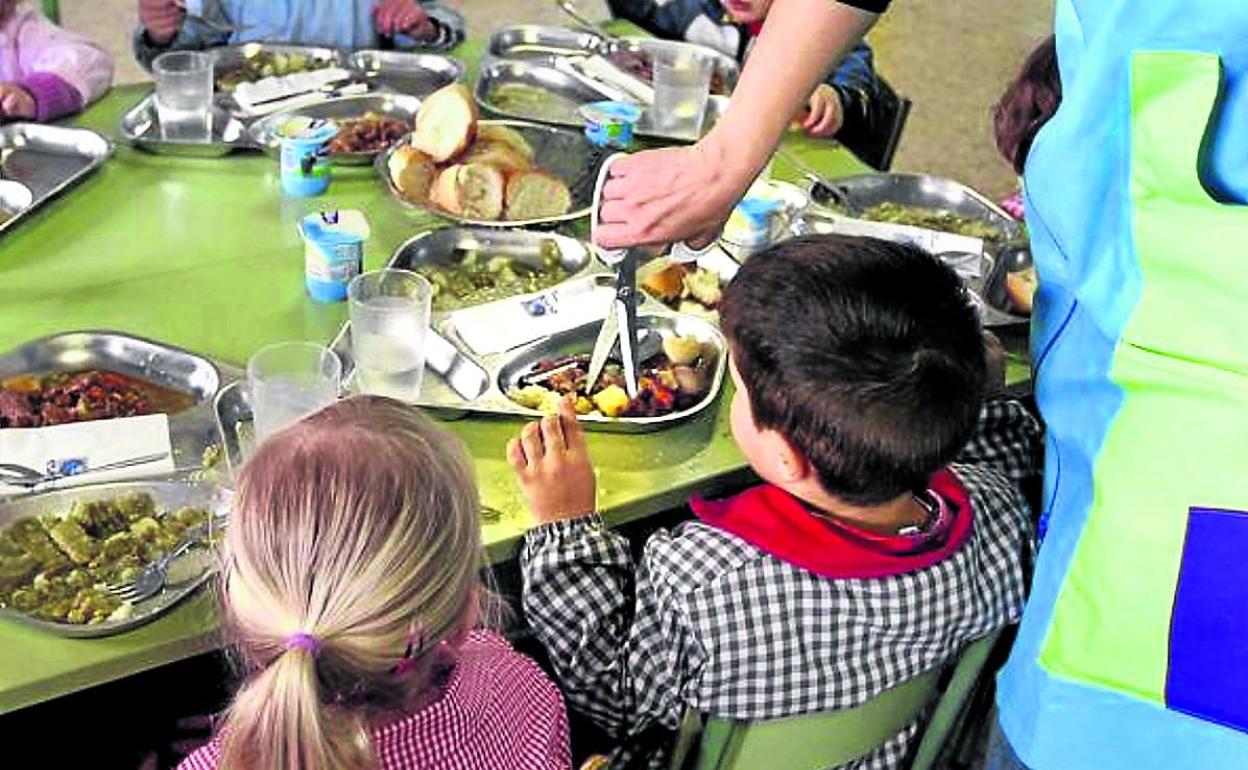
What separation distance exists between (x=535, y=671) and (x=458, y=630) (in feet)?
0.71

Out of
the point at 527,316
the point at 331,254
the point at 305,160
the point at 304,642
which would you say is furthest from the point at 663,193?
the point at 304,642

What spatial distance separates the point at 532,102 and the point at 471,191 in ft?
1.58

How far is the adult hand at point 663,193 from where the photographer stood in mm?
1544

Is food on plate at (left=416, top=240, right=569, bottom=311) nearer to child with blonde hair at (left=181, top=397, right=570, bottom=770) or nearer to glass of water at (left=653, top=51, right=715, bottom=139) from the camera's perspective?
glass of water at (left=653, top=51, right=715, bottom=139)

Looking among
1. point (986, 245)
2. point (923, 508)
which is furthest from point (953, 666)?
point (986, 245)

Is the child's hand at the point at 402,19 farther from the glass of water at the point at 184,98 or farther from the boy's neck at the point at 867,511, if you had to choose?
the boy's neck at the point at 867,511

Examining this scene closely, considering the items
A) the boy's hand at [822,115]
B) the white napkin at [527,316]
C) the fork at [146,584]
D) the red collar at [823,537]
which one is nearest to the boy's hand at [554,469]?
the red collar at [823,537]

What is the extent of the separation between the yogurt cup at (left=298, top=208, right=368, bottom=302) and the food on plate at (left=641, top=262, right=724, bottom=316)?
1.25 ft

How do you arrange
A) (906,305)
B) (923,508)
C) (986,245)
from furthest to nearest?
1. (986,245)
2. (923,508)
3. (906,305)

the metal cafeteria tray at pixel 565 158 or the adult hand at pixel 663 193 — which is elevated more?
the adult hand at pixel 663 193

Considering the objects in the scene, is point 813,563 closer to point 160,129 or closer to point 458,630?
point 458,630

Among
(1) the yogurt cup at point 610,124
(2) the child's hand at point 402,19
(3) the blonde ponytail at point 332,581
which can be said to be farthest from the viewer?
(2) the child's hand at point 402,19

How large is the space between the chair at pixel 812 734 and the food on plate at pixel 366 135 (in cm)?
111

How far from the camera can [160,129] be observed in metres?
2.07
